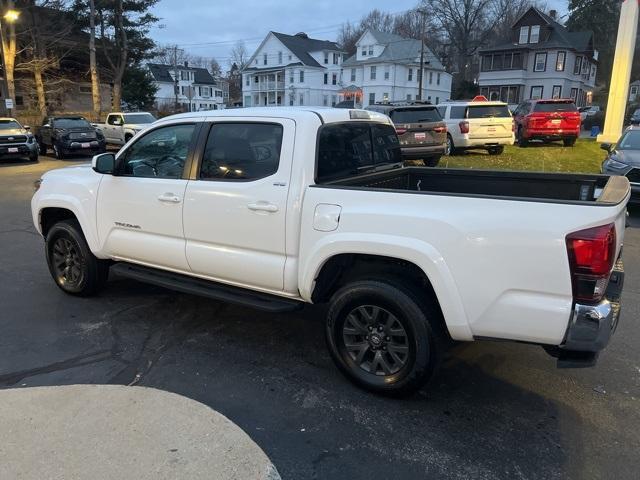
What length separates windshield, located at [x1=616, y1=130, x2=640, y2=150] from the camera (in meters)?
10.6

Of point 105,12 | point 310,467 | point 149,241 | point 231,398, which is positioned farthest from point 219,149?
point 105,12

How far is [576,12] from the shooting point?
7200 cm

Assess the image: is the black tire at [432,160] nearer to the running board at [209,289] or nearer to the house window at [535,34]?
the running board at [209,289]

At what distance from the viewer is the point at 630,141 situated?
10.8 metres

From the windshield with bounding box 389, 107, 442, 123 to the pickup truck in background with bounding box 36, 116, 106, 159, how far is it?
43.5 ft

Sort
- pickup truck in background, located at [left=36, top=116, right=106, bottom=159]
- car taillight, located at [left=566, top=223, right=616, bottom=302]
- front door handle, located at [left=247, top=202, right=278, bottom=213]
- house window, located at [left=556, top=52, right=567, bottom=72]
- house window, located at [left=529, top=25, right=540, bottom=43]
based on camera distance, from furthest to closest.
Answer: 1. house window, located at [left=529, top=25, right=540, bottom=43]
2. house window, located at [left=556, top=52, right=567, bottom=72]
3. pickup truck in background, located at [left=36, top=116, right=106, bottom=159]
4. front door handle, located at [left=247, top=202, right=278, bottom=213]
5. car taillight, located at [left=566, top=223, right=616, bottom=302]

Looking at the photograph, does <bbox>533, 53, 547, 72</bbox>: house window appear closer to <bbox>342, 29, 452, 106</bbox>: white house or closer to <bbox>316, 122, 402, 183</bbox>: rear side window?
<bbox>342, 29, 452, 106</bbox>: white house

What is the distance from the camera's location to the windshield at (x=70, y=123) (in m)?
22.0

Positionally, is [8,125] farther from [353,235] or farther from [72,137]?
[353,235]

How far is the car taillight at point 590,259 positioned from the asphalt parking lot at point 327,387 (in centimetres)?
92

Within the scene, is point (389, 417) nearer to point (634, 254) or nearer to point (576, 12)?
point (634, 254)

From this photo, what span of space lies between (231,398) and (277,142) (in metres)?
1.81

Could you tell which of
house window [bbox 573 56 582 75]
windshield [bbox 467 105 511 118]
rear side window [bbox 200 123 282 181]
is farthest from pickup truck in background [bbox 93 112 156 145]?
house window [bbox 573 56 582 75]

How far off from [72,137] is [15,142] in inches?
87.3
